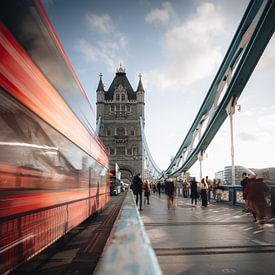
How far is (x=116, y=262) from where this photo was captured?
874mm

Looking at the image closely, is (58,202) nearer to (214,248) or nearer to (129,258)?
(214,248)

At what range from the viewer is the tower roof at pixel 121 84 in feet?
256

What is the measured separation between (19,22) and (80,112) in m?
2.91

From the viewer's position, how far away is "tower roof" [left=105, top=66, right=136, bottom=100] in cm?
7794

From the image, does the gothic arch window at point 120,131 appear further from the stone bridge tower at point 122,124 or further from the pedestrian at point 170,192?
the pedestrian at point 170,192

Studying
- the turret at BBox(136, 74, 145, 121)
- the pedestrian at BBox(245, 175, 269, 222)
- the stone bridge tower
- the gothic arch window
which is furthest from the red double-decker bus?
the turret at BBox(136, 74, 145, 121)

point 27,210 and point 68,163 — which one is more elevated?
point 68,163

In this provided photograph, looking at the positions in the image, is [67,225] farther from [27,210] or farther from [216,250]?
[216,250]

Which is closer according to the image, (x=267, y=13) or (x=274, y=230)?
(x=274, y=230)

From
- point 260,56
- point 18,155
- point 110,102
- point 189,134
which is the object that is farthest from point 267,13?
point 110,102

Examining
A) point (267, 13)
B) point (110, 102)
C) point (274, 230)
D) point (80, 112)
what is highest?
point (110, 102)

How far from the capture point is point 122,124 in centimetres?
7369

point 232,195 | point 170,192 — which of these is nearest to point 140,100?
point 232,195

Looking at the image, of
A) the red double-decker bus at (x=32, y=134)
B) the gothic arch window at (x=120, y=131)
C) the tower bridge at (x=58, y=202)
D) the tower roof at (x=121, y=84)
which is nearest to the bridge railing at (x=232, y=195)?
the tower bridge at (x=58, y=202)
